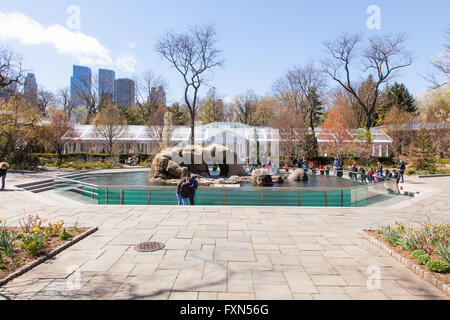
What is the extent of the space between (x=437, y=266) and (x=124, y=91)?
59.1 metres

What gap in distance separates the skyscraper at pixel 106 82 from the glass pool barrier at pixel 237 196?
4710cm

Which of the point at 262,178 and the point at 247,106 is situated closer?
the point at 262,178

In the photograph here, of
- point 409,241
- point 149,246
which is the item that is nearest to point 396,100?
point 409,241

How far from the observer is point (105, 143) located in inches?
1362

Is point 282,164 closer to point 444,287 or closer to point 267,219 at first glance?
point 267,219

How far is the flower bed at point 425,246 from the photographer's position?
410cm

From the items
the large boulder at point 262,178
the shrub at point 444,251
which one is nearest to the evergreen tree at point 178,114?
the large boulder at point 262,178

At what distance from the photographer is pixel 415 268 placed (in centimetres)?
424

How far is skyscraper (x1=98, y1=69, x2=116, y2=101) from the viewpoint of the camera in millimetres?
52053

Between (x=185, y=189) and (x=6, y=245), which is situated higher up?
(x=185, y=189)

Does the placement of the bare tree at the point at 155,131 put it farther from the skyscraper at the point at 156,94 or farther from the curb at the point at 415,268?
the curb at the point at 415,268

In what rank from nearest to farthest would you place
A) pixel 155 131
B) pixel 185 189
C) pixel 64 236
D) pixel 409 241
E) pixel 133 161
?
pixel 409 241, pixel 64 236, pixel 185 189, pixel 133 161, pixel 155 131

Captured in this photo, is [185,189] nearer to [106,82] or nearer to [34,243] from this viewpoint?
[34,243]

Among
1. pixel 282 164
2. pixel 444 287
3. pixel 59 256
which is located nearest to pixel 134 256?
pixel 59 256
